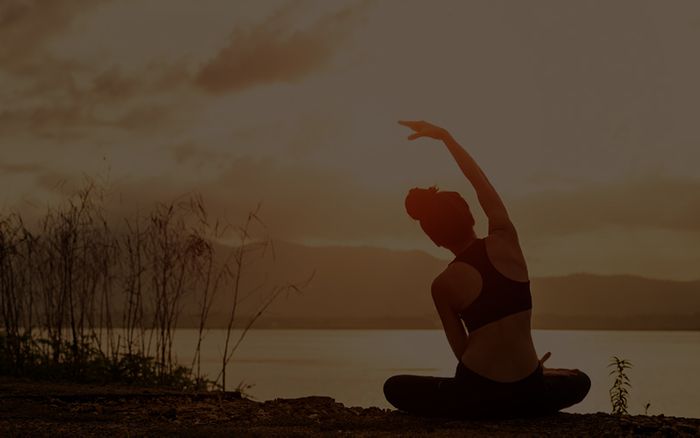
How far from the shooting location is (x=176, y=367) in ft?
28.6

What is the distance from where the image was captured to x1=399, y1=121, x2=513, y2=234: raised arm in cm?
443

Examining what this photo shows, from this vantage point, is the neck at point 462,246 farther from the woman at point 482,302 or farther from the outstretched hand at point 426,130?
the outstretched hand at point 426,130

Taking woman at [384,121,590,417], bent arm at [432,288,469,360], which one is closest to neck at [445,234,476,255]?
woman at [384,121,590,417]

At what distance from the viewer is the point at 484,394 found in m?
4.50

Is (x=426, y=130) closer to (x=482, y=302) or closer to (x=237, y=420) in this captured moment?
(x=482, y=302)

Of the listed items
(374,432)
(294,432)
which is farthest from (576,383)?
(294,432)

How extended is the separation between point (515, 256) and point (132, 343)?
5252 millimetres

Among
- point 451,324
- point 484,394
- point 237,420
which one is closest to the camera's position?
point 451,324

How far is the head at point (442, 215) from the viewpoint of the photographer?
425 cm

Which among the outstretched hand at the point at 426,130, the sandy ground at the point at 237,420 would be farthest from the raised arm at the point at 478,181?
the sandy ground at the point at 237,420

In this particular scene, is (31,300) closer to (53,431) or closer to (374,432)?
(53,431)

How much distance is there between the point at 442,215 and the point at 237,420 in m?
1.94

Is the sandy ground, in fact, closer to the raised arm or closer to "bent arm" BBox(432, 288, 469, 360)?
"bent arm" BBox(432, 288, 469, 360)

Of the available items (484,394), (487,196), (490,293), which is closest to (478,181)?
(487,196)
